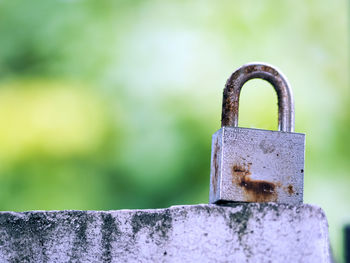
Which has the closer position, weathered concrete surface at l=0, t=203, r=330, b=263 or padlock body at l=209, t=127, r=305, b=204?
weathered concrete surface at l=0, t=203, r=330, b=263

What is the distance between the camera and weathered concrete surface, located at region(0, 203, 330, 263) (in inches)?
60.9

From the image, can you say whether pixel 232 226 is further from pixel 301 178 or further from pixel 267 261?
pixel 301 178

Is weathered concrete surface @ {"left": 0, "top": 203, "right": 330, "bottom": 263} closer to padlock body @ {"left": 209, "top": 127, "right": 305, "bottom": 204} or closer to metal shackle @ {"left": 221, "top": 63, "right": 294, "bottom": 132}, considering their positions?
padlock body @ {"left": 209, "top": 127, "right": 305, "bottom": 204}

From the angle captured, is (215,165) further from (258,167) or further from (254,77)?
(254,77)

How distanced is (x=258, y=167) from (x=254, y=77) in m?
0.31

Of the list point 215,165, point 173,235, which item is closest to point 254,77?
point 215,165

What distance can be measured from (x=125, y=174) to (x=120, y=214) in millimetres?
6713

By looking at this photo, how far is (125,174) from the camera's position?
8.30 meters

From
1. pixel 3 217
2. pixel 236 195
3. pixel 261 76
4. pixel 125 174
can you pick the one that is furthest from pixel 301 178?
pixel 125 174

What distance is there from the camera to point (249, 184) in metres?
1.68

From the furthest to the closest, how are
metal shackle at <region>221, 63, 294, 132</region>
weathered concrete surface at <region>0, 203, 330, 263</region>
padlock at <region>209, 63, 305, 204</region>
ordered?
metal shackle at <region>221, 63, 294, 132</region> < padlock at <region>209, 63, 305, 204</region> < weathered concrete surface at <region>0, 203, 330, 263</region>

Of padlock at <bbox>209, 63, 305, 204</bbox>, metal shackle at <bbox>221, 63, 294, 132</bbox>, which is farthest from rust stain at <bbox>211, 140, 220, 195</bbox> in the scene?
metal shackle at <bbox>221, 63, 294, 132</bbox>

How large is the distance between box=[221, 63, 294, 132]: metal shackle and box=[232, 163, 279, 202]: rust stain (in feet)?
0.71

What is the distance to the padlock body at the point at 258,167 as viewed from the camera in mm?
1680
